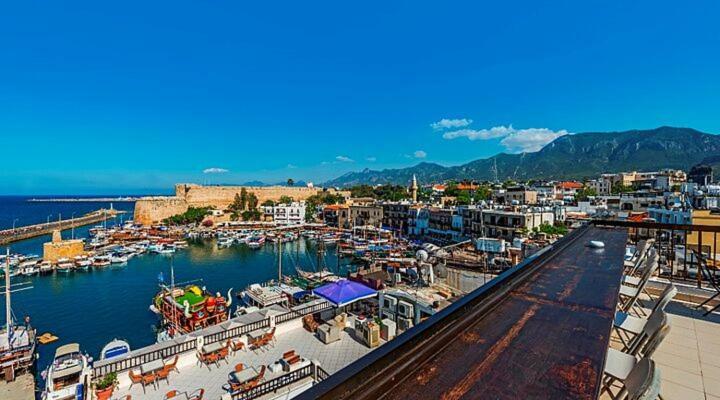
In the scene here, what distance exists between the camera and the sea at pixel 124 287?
1450 centimetres

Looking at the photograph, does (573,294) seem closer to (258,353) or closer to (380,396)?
(380,396)

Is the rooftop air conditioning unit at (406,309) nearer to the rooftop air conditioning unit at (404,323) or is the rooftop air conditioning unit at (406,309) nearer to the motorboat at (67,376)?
the rooftop air conditioning unit at (404,323)

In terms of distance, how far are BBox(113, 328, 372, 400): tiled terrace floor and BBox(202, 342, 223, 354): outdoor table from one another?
329 millimetres

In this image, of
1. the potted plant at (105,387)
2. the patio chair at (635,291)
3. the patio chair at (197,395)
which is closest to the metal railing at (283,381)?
the patio chair at (197,395)

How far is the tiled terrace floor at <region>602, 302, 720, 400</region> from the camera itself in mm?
1982

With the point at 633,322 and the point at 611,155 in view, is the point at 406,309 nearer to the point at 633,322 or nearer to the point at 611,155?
the point at 633,322

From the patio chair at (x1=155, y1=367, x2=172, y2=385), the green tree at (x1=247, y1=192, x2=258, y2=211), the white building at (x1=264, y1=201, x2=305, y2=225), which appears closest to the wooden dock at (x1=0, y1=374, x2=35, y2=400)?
the patio chair at (x1=155, y1=367, x2=172, y2=385)

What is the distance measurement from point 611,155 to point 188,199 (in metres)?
157

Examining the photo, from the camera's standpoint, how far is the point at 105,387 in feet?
18.8

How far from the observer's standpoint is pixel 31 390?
9.85 metres

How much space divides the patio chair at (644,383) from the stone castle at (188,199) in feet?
183

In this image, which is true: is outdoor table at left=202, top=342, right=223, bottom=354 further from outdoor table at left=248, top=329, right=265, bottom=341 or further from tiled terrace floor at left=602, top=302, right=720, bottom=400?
tiled terrace floor at left=602, top=302, right=720, bottom=400

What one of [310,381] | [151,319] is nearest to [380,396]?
[310,381]

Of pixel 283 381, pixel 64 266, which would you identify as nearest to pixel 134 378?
pixel 283 381
